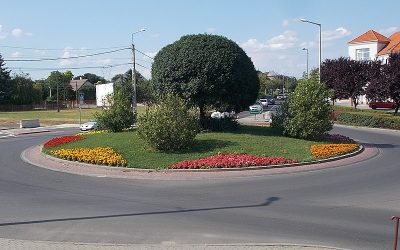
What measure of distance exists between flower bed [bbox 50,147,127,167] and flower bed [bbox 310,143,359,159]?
8306mm

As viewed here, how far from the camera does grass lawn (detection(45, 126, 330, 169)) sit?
1940 centimetres

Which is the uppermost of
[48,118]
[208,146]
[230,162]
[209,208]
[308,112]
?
[308,112]

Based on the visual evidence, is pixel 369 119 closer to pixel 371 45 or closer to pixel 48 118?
pixel 48 118

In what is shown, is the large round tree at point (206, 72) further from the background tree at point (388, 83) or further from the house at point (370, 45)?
the house at point (370, 45)

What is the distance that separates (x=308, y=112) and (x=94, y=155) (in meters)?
10.8

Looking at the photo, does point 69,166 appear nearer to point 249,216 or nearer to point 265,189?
point 265,189

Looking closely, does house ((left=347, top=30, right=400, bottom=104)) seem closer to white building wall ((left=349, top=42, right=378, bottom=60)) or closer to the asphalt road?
white building wall ((left=349, top=42, right=378, bottom=60))

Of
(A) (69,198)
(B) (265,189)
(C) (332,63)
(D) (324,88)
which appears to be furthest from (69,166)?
(C) (332,63)

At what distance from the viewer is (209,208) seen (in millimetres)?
11555

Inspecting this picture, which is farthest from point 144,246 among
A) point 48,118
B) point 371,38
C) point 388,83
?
point 371,38

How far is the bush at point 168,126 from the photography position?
19812 millimetres

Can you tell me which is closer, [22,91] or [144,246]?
[144,246]

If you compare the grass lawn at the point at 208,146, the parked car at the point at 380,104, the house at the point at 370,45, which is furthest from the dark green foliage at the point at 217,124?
the house at the point at 370,45

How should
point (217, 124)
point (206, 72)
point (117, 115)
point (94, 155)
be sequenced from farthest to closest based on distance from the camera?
1. point (117, 115)
2. point (217, 124)
3. point (206, 72)
4. point (94, 155)
